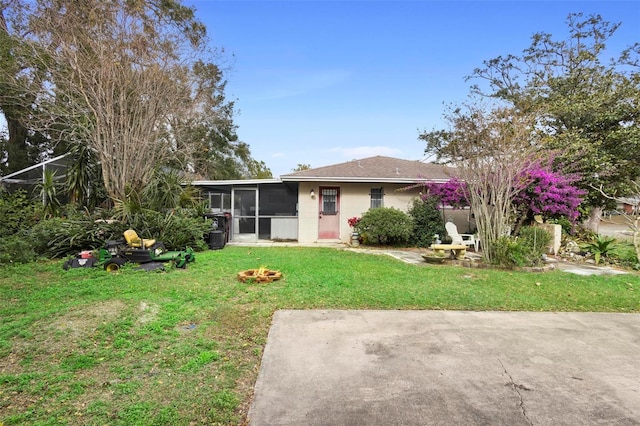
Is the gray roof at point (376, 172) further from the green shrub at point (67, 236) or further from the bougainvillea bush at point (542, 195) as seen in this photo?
the green shrub at point (67, 236)

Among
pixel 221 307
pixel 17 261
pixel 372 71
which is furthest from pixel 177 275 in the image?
pixel 372 71

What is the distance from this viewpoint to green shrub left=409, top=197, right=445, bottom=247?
1156 cm

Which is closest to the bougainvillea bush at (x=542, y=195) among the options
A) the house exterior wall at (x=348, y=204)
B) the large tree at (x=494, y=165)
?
the large tree at (x=494, y=165)

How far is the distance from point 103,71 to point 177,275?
21.7ft

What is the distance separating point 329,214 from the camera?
12.8 metres

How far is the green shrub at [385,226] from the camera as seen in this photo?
10.9 metres

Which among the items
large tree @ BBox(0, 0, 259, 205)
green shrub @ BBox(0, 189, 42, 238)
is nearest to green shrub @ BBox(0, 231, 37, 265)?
green shrub @ BBox(0, 189, 42, 238)

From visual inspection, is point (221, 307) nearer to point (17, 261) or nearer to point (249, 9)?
point (17, 261)

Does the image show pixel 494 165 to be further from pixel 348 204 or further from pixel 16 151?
pixel 16 151

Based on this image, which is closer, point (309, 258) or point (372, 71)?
point (309, 258)

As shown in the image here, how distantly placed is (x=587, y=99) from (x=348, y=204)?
10698 millimetres

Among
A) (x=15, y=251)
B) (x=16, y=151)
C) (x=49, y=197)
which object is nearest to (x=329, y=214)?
(x=49, y=197)

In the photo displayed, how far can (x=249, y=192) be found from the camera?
13.2 meters

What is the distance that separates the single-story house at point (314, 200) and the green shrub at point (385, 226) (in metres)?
1.31
